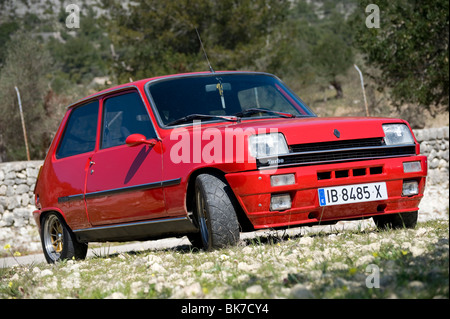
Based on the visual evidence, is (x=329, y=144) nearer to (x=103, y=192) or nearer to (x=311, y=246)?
(x=311, y=246)

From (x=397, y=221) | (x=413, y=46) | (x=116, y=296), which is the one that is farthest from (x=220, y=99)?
(x=413, y=46)

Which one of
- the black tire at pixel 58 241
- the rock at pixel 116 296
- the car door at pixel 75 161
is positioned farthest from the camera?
the black tire at pixel 58 241

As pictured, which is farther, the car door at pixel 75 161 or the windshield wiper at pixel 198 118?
the car door at pixel 75 161

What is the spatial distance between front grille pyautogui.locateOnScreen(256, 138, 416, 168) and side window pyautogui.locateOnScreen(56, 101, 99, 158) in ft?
7.82

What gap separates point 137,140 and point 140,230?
82cm

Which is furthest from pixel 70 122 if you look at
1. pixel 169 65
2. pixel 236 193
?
pixel 169 65

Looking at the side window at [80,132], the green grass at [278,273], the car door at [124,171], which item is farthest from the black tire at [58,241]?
the green grass at [278,273]

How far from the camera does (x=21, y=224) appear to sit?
50.6ft

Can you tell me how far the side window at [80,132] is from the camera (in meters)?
6.97

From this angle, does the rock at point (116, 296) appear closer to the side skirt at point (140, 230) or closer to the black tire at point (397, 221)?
the side skirt at point (140, 230)
